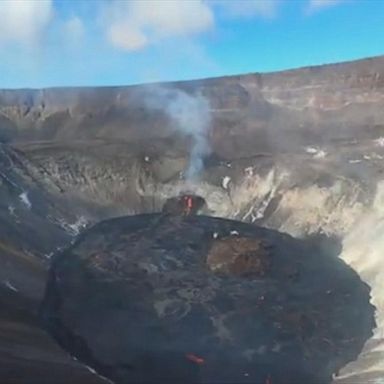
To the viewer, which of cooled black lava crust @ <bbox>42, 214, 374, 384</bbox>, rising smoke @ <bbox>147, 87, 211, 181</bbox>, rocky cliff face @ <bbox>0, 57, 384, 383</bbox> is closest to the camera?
cooled black lava crust @ <bbox>42, 214, 374, 384</bbox>

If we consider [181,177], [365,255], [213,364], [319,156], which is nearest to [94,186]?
[181,177]

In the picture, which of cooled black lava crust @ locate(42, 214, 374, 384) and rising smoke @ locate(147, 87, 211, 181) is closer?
cooled black lava crust @ locate(42, 214, 374, 384)

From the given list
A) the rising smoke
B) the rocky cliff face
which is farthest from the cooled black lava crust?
the rising smoke

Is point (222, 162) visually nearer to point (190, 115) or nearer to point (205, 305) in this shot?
point (190, 115)

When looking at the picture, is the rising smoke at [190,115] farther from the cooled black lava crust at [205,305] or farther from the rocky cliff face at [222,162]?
the cooled black lava crust at [205,305]

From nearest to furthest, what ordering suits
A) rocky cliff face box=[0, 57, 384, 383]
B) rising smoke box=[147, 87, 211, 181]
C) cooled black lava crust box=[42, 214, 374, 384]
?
cooled black lava crust box=[42, 214, 374, 384] < rocky cliff face box=[0, 57, 384, 383] < rising smoke box=[147, 87, 211, 181]

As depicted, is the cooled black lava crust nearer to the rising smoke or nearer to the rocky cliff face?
the rocky cliff face
